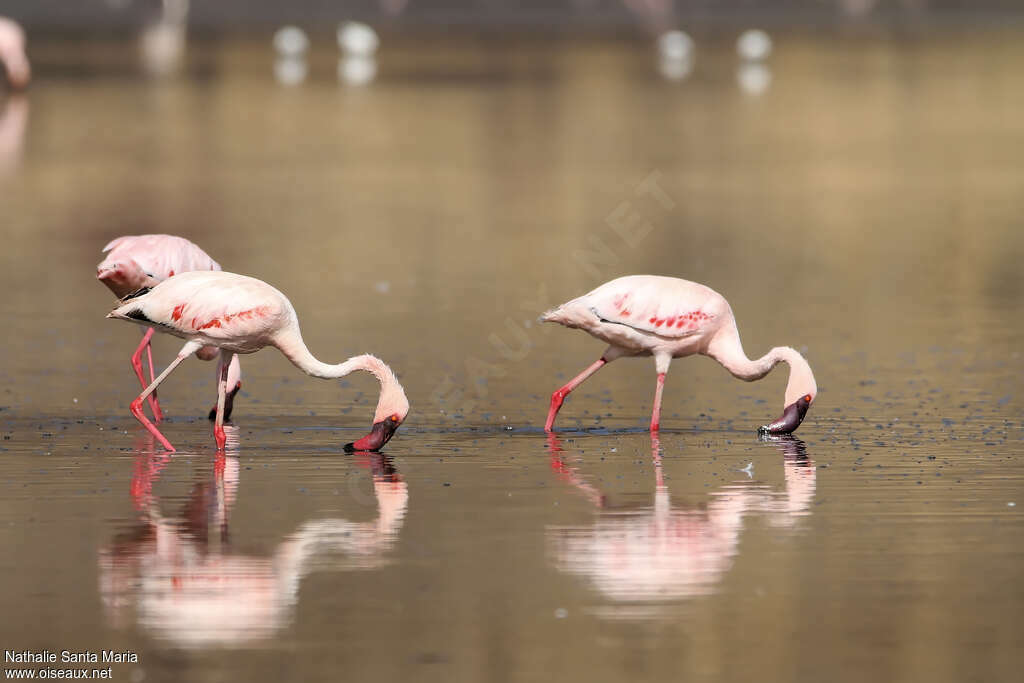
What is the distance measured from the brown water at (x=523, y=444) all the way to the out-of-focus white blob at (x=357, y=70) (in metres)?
24.9

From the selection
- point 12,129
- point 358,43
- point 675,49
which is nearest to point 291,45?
point 358,43

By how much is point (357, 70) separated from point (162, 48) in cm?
1568

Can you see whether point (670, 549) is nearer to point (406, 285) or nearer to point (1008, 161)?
point (406, 285)

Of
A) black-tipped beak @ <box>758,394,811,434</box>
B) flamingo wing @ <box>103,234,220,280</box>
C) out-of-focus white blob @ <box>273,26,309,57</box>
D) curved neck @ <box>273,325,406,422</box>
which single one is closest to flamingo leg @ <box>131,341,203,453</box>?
curved neck @ <box>273,325,406,422</box>

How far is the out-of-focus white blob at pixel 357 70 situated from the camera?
6650cm

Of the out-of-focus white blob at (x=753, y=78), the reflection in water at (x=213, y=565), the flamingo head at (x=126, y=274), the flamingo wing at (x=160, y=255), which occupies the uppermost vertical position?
the out-of-focus white blob at (x=753, y=78)

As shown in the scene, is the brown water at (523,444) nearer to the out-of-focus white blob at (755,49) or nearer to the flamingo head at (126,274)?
the flamingo head at (126,274)

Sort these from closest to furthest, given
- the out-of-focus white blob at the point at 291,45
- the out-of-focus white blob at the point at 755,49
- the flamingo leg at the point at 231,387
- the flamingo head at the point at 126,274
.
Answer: the flamingo leg at the point at 231,387, the flamingo head at the point at 126,274, the out-of-focus white blob at the point at 755,49, the out-of-focus white blob at the point at 291,45

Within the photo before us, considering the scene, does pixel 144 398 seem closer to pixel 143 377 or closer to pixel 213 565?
pixel 143 377

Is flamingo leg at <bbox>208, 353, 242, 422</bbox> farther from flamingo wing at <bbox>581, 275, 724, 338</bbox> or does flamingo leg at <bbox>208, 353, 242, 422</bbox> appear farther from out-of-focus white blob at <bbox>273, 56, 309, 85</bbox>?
out-of-focus white blob at <bbox>273, 56, 309, 85</bbox>

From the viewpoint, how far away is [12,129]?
49.5m

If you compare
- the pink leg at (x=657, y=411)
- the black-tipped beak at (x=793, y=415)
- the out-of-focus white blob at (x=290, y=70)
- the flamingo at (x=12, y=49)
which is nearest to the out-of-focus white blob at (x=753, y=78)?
the out-of-focus white blob at (x=290, y=70)

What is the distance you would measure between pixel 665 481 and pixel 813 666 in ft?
14.2

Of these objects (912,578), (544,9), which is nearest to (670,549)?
(912,578)
